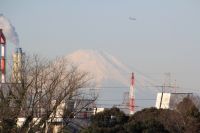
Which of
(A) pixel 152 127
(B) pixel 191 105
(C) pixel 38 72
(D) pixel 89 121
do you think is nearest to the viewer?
(C) pixel 38 72

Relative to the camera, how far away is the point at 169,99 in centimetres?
6044

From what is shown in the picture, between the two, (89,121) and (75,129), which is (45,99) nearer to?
(75,129)

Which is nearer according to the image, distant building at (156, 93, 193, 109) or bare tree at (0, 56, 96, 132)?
bare tree at (0, 56, 96, 132)

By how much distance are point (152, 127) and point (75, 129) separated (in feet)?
22.5

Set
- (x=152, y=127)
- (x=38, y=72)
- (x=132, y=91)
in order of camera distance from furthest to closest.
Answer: (x=132, y=91)
(x=152, y=127)
(x=38, y=72)

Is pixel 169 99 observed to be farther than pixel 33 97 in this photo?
Yes

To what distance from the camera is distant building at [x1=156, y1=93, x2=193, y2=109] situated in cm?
5906

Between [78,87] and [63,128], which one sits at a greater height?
[78,87]

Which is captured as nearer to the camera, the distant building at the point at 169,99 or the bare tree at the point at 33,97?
the bare tree at the point at 33,97

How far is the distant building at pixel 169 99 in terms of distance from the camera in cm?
5906

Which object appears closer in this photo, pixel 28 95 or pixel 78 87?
pixel 28 95

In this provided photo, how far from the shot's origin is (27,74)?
28000mm

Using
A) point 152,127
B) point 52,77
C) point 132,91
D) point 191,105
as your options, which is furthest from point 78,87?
point 132,91

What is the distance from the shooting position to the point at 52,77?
28797 millimetres
